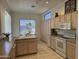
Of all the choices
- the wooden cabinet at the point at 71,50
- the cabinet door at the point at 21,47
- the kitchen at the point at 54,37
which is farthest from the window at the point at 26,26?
the wooden cabinet at the point at 71,50

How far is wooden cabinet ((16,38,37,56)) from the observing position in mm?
4512

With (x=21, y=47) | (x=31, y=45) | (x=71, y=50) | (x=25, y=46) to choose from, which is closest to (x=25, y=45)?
(x=25, y=46)

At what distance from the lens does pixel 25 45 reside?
4672 millimetres

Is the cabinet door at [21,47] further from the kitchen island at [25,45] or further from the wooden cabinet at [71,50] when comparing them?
the wooden cabinet at [71,50]

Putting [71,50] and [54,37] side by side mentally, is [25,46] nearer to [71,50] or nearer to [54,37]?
[54,37]

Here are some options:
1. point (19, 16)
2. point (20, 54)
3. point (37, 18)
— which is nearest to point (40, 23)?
point (37, 18)

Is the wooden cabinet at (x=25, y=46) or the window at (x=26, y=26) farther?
the window at (x=26, y=26)

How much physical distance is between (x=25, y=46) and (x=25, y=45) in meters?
0.05

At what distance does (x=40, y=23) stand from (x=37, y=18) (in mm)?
642

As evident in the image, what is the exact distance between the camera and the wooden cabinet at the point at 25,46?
14.8ft

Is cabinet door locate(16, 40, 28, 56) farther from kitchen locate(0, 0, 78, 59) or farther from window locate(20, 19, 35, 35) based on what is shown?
window locate(20, 19, 35, 35)

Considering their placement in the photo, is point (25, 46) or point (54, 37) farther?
point (54, 37)

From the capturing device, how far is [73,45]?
11.5ft

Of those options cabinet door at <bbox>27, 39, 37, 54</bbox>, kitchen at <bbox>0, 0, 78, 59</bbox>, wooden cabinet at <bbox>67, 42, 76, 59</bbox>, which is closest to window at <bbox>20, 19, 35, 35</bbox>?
kitchen at <bbox>0, 0, 78, 59</bbox>
